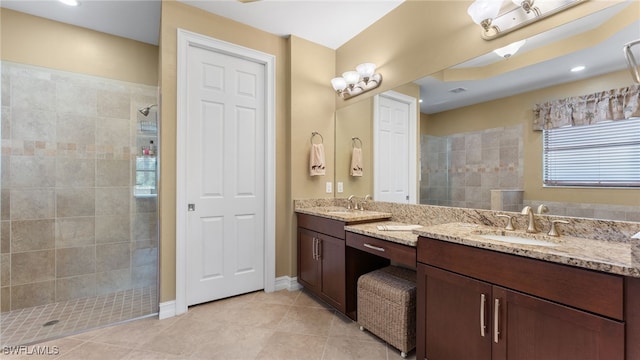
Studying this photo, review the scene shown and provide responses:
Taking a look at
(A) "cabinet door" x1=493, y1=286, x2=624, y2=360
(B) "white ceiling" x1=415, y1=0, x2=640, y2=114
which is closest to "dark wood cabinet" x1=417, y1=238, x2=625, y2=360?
(A) "cabinet door" x1=493, y1=286, x2=624, y2=360

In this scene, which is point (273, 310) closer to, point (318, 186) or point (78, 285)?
point (318, 186)

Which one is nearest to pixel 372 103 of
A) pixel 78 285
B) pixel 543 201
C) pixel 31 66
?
pixel 543 201

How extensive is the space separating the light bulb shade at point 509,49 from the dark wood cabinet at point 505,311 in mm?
1292

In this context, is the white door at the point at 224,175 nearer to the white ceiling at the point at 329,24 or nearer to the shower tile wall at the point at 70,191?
the white ceiling at the point at 329,24

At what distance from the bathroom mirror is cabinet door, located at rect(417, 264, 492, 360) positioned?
692 millimetres

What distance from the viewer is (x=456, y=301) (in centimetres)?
145

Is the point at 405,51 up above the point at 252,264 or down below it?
above

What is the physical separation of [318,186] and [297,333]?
4.89 ft

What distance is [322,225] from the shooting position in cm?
251

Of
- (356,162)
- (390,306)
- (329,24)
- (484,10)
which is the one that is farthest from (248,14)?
(390,306)

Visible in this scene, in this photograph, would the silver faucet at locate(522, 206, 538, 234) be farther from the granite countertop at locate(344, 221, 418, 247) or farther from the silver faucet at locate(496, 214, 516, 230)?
the granite countertop at locate(344, 221, 418, 247)

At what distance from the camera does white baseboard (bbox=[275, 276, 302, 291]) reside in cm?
289

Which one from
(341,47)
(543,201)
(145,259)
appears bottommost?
(145,259)

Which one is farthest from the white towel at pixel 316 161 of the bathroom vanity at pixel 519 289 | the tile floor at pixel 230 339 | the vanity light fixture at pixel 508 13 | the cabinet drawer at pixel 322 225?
the vanity light fixture at pixel 508 13
